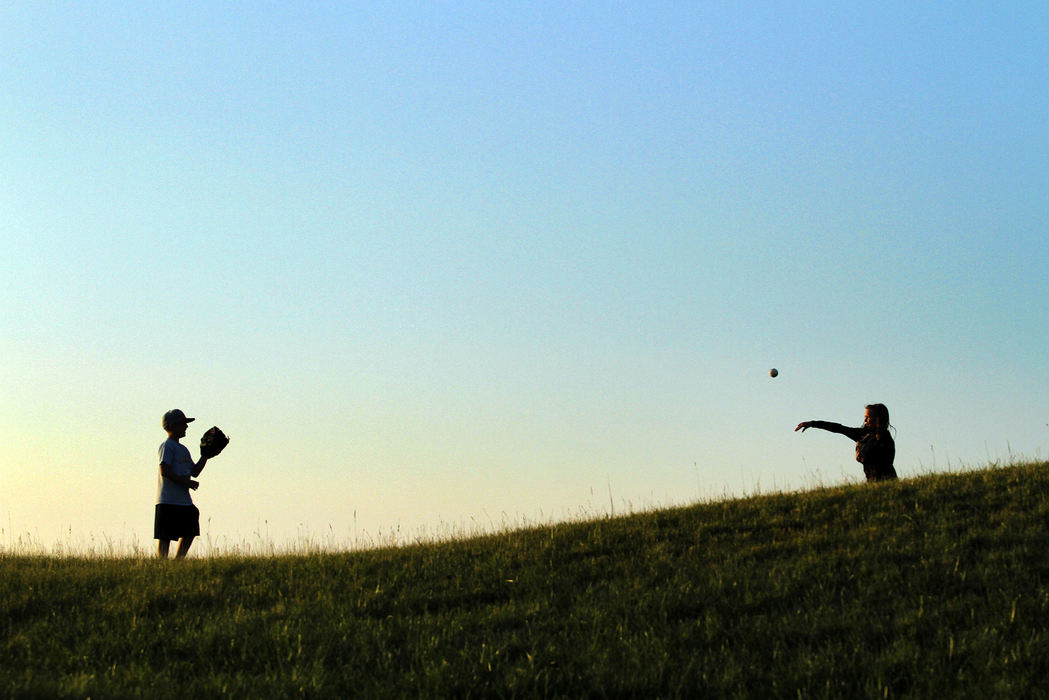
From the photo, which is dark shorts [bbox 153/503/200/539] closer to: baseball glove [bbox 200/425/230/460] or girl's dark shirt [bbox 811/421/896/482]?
baseball glove [bbox 200/425/230/460]

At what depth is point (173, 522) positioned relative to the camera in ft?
42.1

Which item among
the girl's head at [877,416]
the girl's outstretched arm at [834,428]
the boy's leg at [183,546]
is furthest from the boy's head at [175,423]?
the girl's head at [877,416]

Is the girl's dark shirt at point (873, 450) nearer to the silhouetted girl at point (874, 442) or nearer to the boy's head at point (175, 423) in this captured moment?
the silhouetted girl at point (874, 442)

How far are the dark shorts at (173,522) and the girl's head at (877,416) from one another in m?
10.0

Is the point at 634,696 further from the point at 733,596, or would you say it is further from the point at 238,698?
the point at 238,698

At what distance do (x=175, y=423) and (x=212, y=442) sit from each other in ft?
2.26

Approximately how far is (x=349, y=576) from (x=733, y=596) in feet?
14.7

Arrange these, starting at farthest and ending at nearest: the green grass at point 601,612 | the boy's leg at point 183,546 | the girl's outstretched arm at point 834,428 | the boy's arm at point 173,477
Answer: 1. the girl's outstretched arm at point 834,428
2. the boy's leg at point 183,546
3. the boy's arm at point 173,477
4. the green grass at point 601,612

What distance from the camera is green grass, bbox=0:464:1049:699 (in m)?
7.79

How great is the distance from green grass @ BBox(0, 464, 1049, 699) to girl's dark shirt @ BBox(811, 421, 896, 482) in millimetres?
1688

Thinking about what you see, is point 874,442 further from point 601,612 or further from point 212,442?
point 212,442

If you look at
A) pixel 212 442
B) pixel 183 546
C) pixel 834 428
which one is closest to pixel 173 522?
pixel 183 546

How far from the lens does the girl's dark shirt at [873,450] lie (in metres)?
15.1

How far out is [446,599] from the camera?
1029 cm
